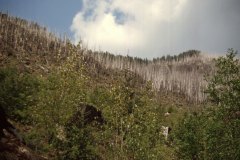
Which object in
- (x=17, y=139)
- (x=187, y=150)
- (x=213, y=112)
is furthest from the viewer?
(x=187, y=150)

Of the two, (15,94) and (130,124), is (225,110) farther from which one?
(15,94)

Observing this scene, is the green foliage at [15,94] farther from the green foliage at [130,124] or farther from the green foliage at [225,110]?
the green foliage at [225,110]

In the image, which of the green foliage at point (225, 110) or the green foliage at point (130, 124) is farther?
the green foliage at point (225, 110)

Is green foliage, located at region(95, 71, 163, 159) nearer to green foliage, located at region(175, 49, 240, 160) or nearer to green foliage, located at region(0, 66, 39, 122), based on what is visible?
green foliage, located at region(175, 49, 240, 160)

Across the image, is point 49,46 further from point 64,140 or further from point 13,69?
point 64,140

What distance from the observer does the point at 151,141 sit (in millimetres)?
28953

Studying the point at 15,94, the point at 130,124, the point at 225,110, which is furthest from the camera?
the point at 15,94

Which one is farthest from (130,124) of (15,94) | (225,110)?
(15,94)

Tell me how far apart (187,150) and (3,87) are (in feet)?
75.6

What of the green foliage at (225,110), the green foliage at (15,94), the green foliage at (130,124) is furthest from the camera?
the green foliage at (15,94)

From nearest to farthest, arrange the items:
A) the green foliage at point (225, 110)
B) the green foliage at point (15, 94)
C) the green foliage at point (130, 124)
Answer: the green foliage at point (130, 124), the green foliage at point (225, 110), the green foliage at point (15, 94)

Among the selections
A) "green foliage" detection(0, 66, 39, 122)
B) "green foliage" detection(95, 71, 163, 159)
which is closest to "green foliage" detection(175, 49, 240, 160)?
"green foliage" detection(95, 71, 163, 159)

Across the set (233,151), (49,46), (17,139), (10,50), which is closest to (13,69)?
(17,139)

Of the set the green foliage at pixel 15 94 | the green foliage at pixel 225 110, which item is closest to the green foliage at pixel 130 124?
the green foliage at pixel 225 110
